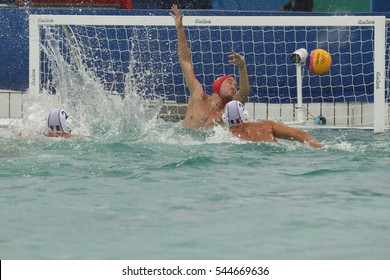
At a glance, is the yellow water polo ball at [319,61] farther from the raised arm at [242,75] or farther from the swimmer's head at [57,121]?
the swimmer's head at [57,121]

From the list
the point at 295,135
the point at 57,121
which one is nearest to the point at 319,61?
the point at 295,135

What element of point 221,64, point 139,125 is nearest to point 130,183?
point 139,125

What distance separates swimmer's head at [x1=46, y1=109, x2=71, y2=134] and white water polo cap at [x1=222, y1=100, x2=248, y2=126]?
1732 millimetres

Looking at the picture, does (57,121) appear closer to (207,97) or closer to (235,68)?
(207,97)

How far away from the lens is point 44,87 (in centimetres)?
1392

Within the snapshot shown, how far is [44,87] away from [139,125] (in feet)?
8.57

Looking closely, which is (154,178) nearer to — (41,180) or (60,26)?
(41,180)

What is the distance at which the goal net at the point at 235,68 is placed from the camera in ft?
44.4

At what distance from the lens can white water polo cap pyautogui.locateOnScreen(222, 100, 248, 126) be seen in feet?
33.8

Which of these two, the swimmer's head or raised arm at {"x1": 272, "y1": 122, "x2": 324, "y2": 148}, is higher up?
the swimmer's head

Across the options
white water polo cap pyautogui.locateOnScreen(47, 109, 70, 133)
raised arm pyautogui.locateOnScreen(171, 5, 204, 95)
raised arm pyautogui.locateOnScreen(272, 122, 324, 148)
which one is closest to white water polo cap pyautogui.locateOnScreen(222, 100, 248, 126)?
raised arm pyautogui.locateOnScreen(272, 122, 324, 148)

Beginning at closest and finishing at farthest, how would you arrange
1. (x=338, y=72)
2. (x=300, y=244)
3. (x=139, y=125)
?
(x=300, y=244) < (x=139, y=125) < (x=338, y=72)

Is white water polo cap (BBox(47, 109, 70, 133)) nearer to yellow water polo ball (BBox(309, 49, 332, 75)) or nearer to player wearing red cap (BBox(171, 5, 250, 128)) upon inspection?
player wearing red cap (BBox(171, 5, 250, 128))

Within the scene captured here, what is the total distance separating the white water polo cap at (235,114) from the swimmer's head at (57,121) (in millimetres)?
1732
